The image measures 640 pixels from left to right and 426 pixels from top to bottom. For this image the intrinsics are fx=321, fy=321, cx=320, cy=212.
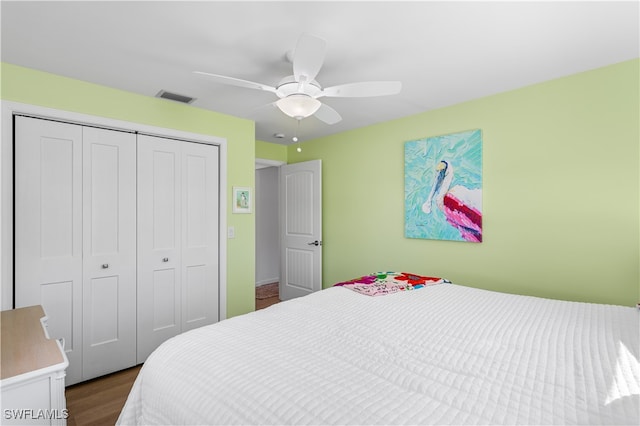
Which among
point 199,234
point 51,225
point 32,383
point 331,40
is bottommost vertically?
point 32,383

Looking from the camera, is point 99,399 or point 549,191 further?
point 549,191

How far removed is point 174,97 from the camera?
2.84 metres

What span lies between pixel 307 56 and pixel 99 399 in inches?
107

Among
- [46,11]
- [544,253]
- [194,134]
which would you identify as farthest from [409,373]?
[194,134]

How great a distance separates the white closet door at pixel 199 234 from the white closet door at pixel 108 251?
45 cm

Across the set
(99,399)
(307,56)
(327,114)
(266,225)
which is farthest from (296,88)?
(266,225)

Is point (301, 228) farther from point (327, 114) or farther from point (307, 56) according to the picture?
point (307, 56)

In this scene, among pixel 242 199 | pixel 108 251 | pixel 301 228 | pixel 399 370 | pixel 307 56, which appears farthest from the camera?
pixel 301 228

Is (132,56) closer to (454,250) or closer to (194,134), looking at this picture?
(194,134)

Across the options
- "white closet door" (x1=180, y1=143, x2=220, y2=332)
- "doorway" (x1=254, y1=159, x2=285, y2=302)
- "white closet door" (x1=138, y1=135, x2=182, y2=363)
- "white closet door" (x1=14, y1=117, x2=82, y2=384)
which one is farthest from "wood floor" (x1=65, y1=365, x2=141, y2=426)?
"doorway" (x1=254, y1=159, x2=285, y2=302)

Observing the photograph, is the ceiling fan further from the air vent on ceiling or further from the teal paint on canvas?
the teal paint on canvas

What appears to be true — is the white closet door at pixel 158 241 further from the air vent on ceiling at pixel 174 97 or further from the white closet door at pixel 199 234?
the air vent on ceiling at pixel 174 97

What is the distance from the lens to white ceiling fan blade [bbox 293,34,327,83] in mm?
1517

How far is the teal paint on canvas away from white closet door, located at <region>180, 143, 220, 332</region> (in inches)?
79.0
